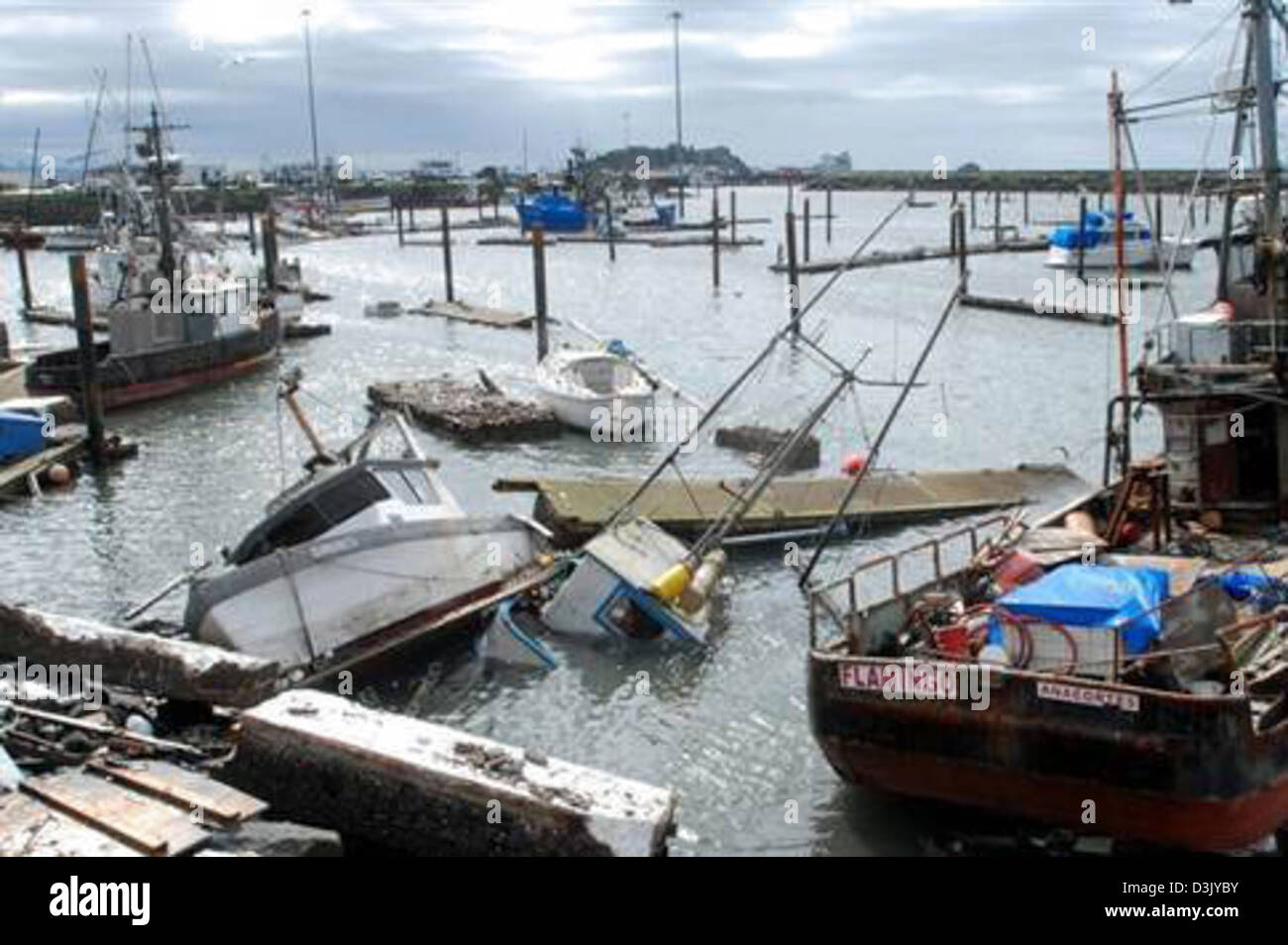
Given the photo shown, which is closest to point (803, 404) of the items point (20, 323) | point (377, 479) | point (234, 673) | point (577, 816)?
point (377, 479)

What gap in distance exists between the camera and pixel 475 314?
68188 millimetres

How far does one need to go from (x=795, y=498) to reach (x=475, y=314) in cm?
4219

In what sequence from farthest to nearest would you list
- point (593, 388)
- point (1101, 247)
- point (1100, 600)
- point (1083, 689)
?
point (1101, 247)
point (593, 388)
point (1100, 600)
point (1083, 689)

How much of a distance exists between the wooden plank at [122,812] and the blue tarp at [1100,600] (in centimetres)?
803

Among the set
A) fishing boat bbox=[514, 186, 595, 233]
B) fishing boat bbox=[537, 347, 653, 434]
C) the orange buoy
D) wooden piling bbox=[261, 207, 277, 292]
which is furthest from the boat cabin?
fishing boat bbox=[514, 186, 595, 233]

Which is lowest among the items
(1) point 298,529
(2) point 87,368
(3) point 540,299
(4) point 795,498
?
(4) point 795,498

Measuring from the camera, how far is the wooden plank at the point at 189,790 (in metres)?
12.1

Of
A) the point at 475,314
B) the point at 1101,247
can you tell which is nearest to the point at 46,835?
the point at 475,314

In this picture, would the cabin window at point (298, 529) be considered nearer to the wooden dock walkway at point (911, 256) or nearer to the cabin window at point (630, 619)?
the cabin window at point (630, 619)

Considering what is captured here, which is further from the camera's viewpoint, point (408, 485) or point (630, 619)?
point (408, 485)

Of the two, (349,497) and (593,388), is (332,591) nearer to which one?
(349,497)

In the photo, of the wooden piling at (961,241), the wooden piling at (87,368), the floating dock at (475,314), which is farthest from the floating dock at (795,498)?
the floating dock at (475,314)

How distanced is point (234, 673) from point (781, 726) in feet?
22.4
